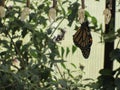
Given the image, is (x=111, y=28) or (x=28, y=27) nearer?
(x=111, y=28)

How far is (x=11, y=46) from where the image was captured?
1192 millimetres

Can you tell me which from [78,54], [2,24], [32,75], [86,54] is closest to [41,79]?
[32,75]

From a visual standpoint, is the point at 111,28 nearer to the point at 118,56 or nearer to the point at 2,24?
the point at 118,56

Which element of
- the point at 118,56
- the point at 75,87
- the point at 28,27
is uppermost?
the point at 28,27

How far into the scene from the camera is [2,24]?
1.17 metres

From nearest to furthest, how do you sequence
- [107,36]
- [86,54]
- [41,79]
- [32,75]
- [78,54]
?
[86,54]
[107,36]
[32,75]
[41,79]
[78,54]

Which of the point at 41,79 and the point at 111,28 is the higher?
the point at 111,28

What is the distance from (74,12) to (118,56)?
17 centimetres

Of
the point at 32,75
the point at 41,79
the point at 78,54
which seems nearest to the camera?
the point at 32,75

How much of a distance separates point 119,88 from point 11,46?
54cm

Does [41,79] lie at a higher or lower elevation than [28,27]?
lower

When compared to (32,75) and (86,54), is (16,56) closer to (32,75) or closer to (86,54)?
(32,75)

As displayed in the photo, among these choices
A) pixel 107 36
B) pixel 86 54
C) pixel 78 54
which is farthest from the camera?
pixel 78 54

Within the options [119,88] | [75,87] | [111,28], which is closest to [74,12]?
[111,28]
